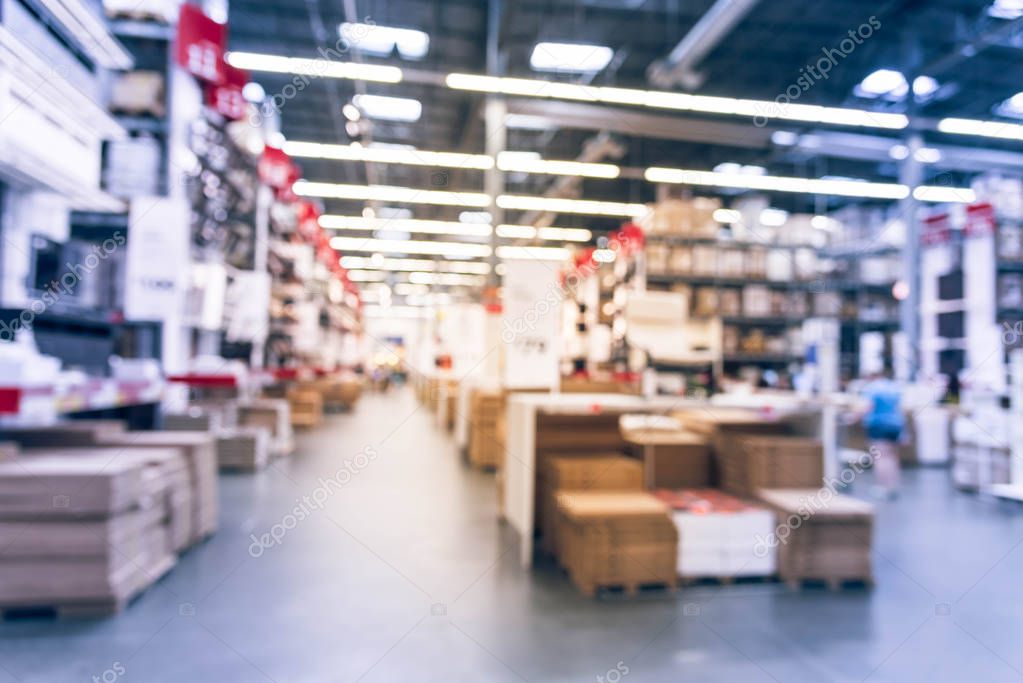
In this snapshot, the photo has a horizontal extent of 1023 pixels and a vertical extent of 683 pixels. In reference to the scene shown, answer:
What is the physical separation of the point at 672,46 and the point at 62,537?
10.4 meters

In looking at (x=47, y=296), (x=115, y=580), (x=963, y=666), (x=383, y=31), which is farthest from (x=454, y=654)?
(x=383, y=31)

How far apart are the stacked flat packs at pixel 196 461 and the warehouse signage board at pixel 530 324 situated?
2.30 metres

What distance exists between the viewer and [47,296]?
4164 millimetres

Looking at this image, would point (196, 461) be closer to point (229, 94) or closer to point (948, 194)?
point (229, 94)

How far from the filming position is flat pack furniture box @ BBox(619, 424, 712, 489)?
4277mm

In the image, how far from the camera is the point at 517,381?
527 cm

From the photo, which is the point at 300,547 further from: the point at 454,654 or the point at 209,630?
the point at 454,654

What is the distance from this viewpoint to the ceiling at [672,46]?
30.0ft

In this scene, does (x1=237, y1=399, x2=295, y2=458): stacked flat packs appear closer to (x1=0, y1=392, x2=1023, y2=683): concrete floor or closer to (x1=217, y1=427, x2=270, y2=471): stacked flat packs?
(x1=217, y1=427, x2=270, y2=471): stacked flat packs

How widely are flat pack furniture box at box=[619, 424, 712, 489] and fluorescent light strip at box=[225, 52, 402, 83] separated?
5.64 meters

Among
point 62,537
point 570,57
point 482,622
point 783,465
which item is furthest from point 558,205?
point 62,537

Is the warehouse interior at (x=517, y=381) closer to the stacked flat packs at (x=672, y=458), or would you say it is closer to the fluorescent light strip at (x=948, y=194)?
the stacked flat packs at (x=672, y=458)

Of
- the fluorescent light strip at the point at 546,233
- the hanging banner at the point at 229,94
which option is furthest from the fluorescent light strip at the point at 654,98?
the fluorescent light strip at the point at 546,233

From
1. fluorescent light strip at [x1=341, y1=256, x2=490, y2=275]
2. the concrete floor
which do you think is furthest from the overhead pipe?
fluorescent light strip at [x1=341, y1=256, x2=490, y2=275]
